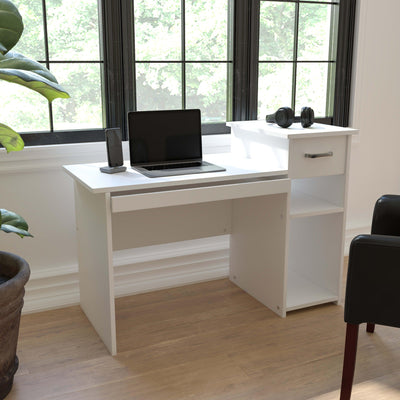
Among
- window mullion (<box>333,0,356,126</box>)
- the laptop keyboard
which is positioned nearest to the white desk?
the laptop keyboard

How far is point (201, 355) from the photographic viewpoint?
2.28 meters

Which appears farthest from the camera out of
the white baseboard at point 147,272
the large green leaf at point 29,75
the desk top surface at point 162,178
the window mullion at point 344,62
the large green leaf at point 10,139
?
the window mullion at point 344,62

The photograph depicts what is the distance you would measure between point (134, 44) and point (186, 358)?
1.51 meters

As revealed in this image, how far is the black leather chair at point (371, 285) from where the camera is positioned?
5.69 feet

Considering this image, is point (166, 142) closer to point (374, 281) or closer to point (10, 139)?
point (10, 139)

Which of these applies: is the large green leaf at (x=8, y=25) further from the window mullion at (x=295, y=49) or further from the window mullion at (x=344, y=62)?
the window mullion at (x=344, y=62)

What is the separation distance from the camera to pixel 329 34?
3.20 meters

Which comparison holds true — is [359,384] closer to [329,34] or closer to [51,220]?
[51,220]

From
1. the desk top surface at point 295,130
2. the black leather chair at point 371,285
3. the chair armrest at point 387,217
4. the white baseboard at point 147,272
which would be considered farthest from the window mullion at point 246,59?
the black leather chair at point 371,285

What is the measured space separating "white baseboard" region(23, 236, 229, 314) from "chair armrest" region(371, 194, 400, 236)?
1038 mm

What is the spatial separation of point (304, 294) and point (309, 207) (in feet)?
1.50

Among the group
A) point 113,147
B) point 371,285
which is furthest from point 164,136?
point 371,285

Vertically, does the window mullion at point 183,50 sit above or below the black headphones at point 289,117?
above

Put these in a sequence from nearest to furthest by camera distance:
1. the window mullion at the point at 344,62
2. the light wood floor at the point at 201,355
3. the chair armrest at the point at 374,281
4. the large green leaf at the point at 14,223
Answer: the chair armrest at the point at 374,281, the large green leaf at the point at 14,223, the light wood floor at the point at 201,355, the window mullion at the point at 344,62
